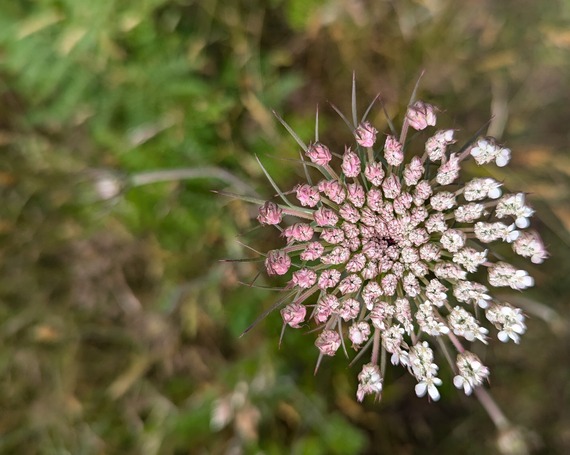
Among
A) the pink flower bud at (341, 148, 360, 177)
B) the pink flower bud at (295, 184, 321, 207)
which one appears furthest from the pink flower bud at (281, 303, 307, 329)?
the pink flower bud at (341, 148, 360, 177)

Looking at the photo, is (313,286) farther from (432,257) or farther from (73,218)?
(73,218)

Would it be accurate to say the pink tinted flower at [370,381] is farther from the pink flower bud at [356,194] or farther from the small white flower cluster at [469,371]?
the pink flower bud at [356,194]

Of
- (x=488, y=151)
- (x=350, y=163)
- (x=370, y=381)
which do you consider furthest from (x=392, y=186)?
(x=370, y=381)

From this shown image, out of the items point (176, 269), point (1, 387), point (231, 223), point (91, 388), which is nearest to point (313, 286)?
point (231, 223)

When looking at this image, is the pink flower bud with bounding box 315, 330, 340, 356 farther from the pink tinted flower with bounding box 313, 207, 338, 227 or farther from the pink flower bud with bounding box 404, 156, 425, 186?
the pink flower bud with bounding box 404, 156, 425, 186

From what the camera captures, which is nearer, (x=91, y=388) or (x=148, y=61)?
(x=148, y=61)

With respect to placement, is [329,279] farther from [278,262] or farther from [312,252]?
[278,262]
